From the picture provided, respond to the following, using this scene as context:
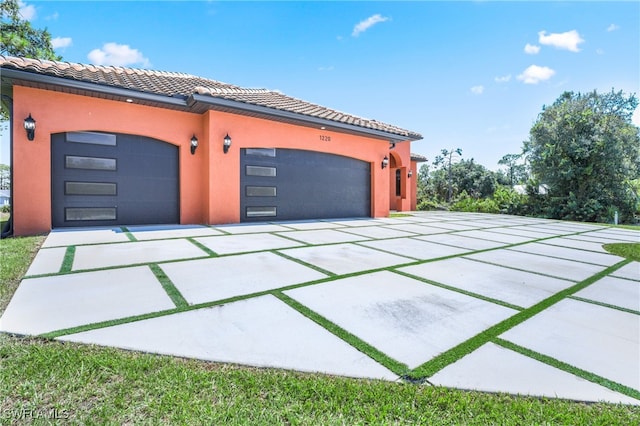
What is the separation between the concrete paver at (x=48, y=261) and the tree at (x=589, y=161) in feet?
66.1

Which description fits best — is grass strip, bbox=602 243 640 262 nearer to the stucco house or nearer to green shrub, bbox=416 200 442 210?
the stucco house

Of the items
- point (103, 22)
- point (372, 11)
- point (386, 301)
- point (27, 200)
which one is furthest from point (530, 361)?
point (103, 22)

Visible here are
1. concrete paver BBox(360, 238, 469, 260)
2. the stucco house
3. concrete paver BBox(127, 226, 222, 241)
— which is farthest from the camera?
the stucco house

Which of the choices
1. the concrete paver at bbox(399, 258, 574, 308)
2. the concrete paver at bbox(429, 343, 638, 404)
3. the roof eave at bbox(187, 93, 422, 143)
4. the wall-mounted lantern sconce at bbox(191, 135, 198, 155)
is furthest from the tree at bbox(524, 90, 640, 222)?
the concrete paver at bbox(429, 343, 638, 404)

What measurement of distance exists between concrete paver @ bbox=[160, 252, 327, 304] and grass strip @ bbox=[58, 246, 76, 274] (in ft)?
3.40

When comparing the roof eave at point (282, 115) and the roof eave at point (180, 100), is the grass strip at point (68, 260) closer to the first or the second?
the roof eave at point (180, 100)

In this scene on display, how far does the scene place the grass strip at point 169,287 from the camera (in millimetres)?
2644

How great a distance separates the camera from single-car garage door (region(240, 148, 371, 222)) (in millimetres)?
9398

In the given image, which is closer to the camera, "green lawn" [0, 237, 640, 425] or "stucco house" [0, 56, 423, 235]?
"green lawn" [0, 237, 640, 425]

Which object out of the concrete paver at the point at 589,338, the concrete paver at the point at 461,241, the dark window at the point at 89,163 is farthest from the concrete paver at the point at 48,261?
the concrete paver at the point at 461,241

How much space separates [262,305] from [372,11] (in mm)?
10162

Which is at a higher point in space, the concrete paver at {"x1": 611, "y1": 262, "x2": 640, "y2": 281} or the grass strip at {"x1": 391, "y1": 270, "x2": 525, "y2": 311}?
the grass strip at {"x1": 391, "y1": 270, "x2": 525, "y2": 311}

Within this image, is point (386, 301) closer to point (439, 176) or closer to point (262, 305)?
point (262, 305)

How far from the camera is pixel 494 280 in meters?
3.60
